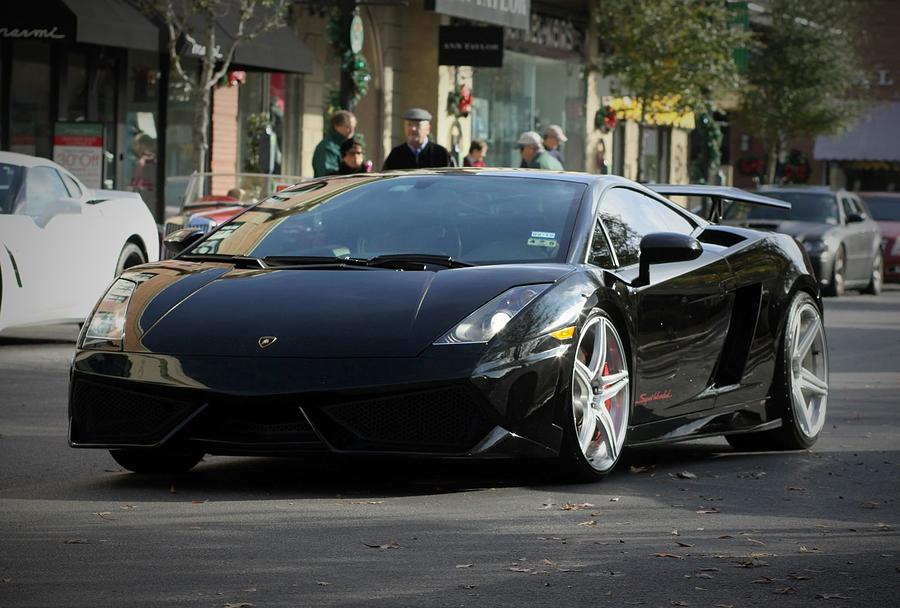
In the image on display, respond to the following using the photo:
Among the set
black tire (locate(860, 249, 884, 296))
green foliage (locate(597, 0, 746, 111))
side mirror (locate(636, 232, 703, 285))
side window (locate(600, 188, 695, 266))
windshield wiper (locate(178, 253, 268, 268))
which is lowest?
black tire (locate(860, 249, 884, 296))

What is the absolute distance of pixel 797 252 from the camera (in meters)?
9.40

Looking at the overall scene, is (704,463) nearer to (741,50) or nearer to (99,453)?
(99,453)

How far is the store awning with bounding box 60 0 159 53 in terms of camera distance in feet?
73.6

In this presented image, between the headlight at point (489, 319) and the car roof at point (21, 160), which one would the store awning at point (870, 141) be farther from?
the headlight at point (489, 319)

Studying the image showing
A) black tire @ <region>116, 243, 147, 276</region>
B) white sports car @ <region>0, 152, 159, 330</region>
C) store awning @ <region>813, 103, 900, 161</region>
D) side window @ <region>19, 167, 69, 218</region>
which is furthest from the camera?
store awning @ <region>813, 103, 900, 161</region>

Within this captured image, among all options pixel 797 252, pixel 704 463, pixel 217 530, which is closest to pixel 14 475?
pixel 217 530

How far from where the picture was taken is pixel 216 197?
1958 centimetres

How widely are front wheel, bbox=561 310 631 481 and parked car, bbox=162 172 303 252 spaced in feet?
34.3

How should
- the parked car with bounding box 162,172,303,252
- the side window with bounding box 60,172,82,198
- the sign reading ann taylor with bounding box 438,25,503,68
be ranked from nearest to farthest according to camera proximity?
the side window with bounding box 60,172,82,198
the parked car with bounding box 162,172,303,252
the sign reading ann taylor with bounding box 438,25,503,68

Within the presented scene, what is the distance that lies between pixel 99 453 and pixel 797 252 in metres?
3.52

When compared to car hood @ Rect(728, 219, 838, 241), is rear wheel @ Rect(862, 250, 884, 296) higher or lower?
lower

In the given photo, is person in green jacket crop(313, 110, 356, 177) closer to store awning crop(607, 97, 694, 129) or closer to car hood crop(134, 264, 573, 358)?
car hood crop(134, 264, 573, 358)

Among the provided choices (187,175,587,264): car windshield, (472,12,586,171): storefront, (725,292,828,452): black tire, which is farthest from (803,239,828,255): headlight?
(187,175,587,264): car windshield

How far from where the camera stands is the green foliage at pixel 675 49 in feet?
125
